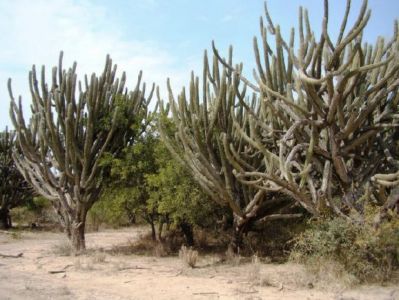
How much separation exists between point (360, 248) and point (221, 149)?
11.8 ft

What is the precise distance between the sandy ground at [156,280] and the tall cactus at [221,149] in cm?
127

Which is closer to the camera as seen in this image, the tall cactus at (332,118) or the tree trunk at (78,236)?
the tall cactus at (332,118)

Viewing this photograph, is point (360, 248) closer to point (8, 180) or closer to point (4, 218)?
point (8, 180)

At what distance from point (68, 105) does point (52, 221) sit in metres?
13.1

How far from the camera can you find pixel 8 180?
1947 centimetres

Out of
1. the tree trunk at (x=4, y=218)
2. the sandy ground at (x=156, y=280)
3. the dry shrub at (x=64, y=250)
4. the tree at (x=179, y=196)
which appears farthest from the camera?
the tree trunk at (x=4, y=218)

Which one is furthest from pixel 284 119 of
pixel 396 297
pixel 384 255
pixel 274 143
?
pixel 396 297

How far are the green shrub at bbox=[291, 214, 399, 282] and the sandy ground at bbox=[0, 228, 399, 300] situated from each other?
344 millimetres

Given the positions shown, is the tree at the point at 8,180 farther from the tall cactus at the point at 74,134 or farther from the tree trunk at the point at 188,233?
the tree trunk at the point at 188,233

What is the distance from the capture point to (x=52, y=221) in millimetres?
22844

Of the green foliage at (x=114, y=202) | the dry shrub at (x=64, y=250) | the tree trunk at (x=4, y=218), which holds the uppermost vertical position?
the green foliage at (x=114, y=202)

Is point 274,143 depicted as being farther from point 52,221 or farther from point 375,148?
point 52,221

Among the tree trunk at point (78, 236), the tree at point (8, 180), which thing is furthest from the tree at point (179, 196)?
the tree at point (8, 180)

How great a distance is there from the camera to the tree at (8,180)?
19.4 m
